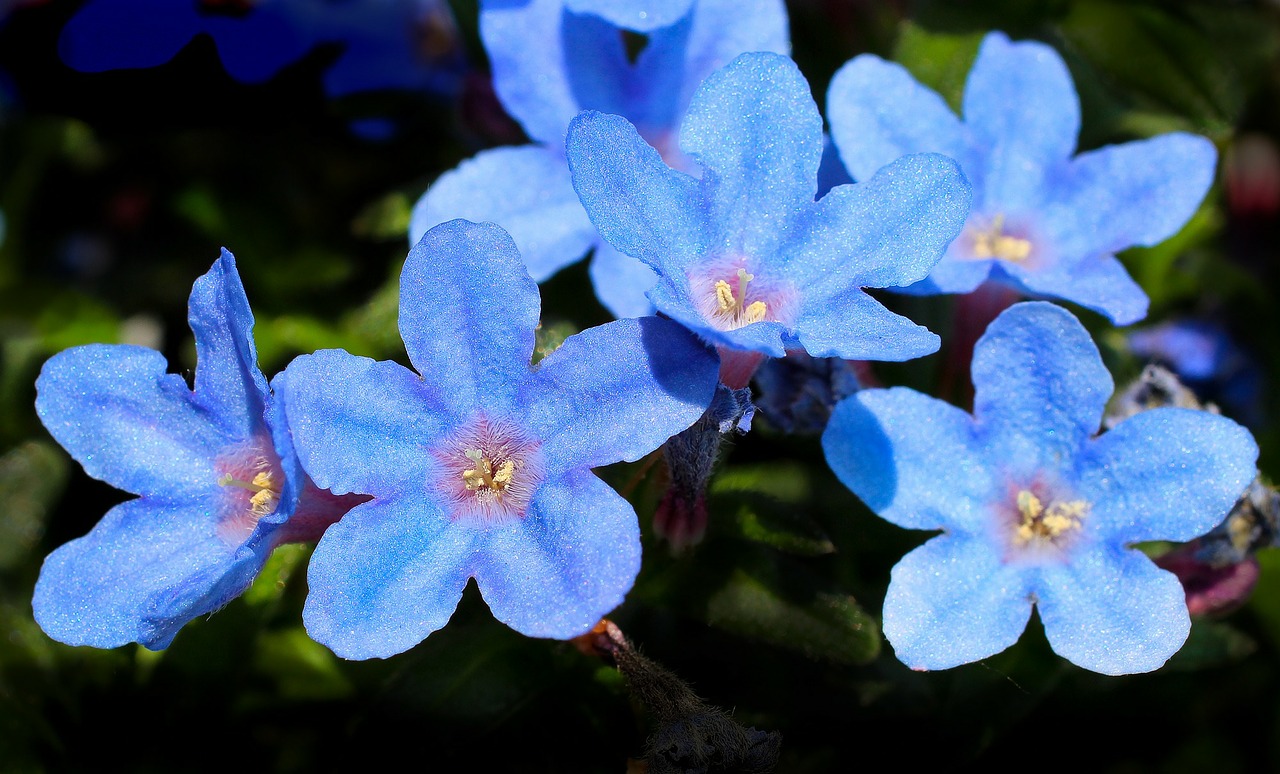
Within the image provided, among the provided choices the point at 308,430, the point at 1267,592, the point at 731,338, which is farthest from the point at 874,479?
the point at 1267,592

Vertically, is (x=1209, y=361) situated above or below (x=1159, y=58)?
below

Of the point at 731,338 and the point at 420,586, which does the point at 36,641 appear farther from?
the point at 731,338

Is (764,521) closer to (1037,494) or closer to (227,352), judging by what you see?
(1037,494)

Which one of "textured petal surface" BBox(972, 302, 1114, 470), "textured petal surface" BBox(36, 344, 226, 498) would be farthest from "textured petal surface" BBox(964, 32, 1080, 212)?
"textured petal surface" BBox(36, 344, 226, 498)

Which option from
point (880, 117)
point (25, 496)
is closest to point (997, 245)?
point (880, 117)

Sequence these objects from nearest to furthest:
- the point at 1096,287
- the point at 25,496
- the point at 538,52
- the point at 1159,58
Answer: the point at 1096,287, the point at 538,52, the point at 25,496, the point at 1159,58
